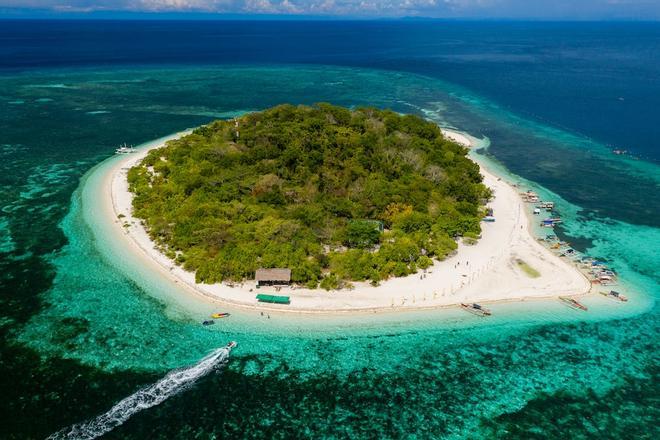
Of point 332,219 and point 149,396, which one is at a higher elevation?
point 332,219

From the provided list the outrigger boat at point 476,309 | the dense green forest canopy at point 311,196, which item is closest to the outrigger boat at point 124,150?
the dense green forest canopy at point 311,196

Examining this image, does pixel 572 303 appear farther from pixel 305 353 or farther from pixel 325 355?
pixel 305 353

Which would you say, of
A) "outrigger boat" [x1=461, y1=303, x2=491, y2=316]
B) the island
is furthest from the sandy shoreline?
"outrigger boat" [x1=461, y1=303, x2=491, y2=316]

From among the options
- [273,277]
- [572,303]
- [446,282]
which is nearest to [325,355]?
[273,277]

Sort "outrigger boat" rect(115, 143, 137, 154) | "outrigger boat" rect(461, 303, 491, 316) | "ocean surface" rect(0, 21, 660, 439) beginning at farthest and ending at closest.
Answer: "outrigger boat" rect(115, 143, 137, 154) < "outrigger boat" rect(461, 303, 491, 316) < "ocean surface" rect(0, 21, 660, 439)

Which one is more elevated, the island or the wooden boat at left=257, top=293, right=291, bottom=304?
the island

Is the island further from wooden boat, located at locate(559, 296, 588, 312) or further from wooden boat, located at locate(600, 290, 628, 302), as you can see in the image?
wooden boat, located at locate(600, 290, 628, 302)

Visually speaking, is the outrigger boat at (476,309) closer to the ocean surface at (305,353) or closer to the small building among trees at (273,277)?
the ocean surface at (305,353)

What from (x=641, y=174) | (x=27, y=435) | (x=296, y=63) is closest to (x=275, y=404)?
(x=27, y=435)
